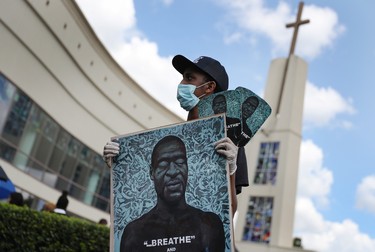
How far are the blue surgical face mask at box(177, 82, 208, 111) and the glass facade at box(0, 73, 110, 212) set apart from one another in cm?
1275

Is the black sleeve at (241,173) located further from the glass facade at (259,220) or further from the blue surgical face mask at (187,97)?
the glass facade at (259,220)

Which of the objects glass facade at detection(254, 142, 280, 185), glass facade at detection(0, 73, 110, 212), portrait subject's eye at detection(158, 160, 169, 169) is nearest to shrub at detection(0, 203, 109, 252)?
portrait subject's eye at detection(158, 160, 169, 169)

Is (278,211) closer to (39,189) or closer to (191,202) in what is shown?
(39,189)

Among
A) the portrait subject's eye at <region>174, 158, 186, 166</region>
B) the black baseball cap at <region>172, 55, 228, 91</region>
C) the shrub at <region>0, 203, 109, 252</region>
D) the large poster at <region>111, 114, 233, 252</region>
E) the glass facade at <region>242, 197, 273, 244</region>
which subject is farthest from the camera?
the glass facade at <region>242, 197, 273, 244</region>

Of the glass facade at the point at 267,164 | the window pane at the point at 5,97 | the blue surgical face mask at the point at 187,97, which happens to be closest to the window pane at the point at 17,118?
the window pane at the point at 5,97

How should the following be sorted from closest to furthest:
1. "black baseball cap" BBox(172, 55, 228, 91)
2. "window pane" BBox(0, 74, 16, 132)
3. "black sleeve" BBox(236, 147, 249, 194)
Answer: "black sleeve" BBox(236, 147, 249, 194)
"black baseball cap" BBox(172, 55, 228, 91)
"window pane" BBox(0, 74, 16, 132)

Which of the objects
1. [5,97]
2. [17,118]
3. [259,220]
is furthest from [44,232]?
[259,220]

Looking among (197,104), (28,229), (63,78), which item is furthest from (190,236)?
(63,78)

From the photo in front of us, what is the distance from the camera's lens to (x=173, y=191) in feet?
8.46

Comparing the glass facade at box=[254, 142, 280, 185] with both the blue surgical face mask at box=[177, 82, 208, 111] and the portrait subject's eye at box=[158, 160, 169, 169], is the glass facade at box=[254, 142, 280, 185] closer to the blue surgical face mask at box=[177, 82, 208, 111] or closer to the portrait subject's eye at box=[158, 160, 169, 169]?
the blue surgical face mask at box=[177, 82, 208, 111]

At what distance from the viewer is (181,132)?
104 inches

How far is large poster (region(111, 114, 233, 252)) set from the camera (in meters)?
2.45

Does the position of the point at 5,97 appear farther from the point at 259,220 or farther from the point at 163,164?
the point at 259,220

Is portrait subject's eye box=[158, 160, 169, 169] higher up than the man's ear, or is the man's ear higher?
the man's ear
